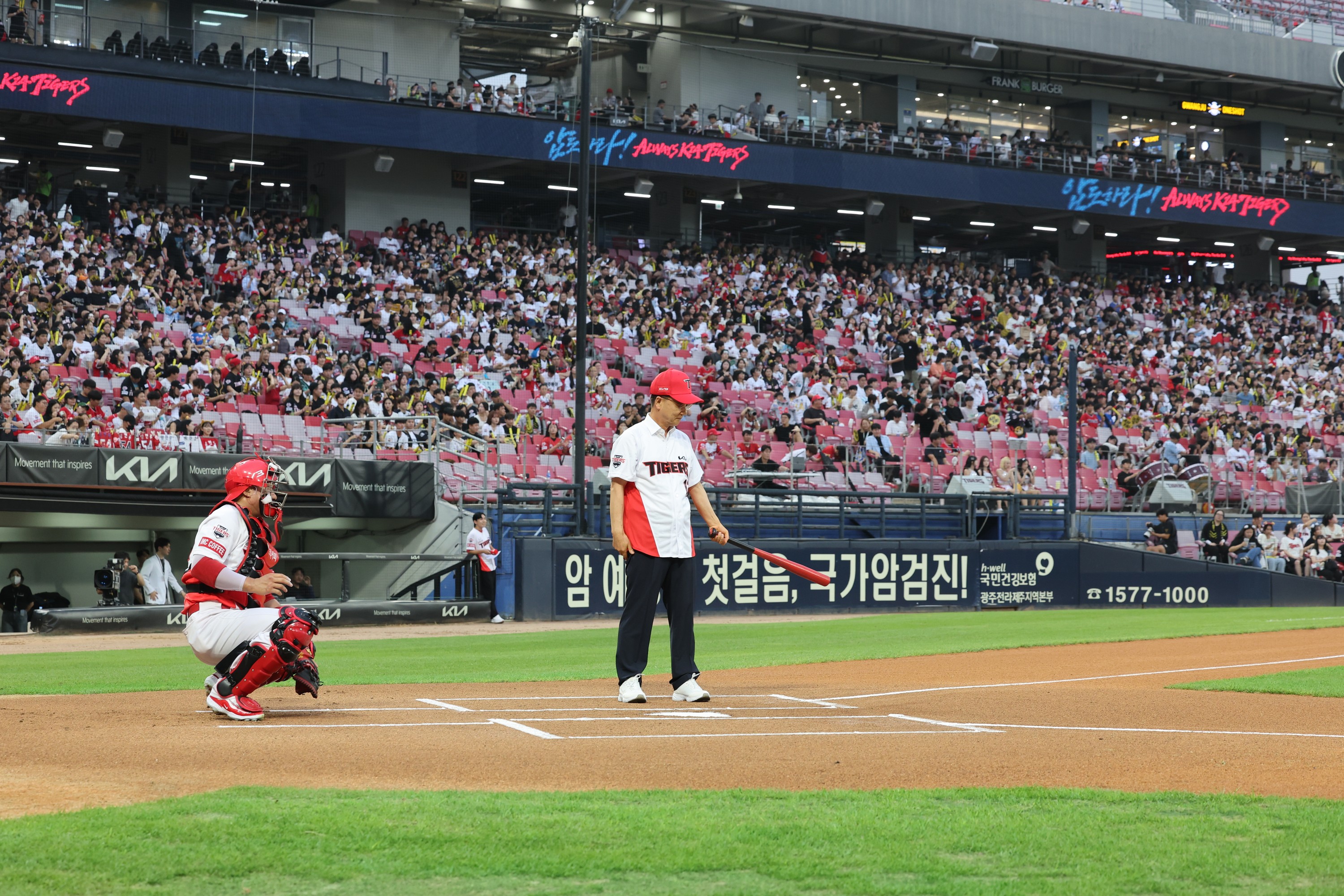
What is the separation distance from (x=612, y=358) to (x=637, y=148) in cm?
869

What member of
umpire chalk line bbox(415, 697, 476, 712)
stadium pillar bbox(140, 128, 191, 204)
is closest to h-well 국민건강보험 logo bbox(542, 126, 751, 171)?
stadium pillar bbox(140, 128, 191, 204)

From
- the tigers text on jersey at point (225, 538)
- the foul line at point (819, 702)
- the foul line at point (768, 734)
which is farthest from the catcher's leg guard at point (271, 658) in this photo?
the foul line at point (819, 702)

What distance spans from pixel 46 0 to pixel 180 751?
29.2 metres

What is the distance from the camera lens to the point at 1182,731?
794 centimetres

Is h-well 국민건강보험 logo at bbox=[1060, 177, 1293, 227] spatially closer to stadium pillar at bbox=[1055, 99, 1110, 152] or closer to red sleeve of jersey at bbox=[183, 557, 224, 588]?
stadium pillar at bbox=[1055, 99, 1110, 152]

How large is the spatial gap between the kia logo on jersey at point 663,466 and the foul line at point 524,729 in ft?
5.78

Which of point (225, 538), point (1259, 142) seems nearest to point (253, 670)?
point (225, 538)

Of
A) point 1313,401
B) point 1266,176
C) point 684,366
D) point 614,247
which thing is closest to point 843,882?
point 684,366

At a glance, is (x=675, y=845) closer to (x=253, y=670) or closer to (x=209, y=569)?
(x=253, y=670)

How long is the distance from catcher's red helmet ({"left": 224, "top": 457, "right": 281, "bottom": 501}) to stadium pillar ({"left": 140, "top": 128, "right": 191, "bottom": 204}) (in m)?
28.4

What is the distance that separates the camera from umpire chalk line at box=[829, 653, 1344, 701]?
10047mm

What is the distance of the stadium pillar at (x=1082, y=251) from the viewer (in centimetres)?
4719

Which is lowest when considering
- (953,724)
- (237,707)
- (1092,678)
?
(1092,678)

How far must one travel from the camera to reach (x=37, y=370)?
21969 millimetres
